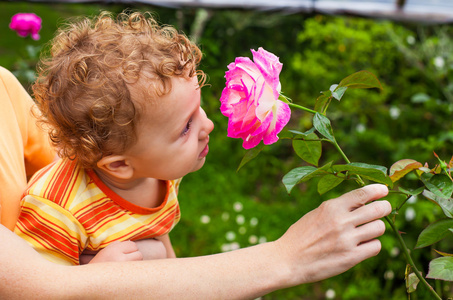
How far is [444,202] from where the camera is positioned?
0.87m

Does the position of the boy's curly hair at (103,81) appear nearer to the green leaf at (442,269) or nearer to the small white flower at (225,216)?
the green leaf at (442,269)

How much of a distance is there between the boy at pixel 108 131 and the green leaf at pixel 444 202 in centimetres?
49

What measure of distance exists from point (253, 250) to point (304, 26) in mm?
2934

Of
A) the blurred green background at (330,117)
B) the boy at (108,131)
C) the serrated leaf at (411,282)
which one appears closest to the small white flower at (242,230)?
the blurred green background at (330,117)

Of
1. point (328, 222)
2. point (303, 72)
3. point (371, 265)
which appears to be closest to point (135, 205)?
point (328, 222)

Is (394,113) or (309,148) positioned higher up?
(309,148)

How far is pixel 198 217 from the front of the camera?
2803 mm

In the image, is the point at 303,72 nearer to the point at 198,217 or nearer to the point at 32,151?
the point at 198,217

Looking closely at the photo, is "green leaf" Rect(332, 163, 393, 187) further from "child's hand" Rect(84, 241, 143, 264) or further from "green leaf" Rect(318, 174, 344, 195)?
"child's hand" Rect(84, 241, 143, 264)

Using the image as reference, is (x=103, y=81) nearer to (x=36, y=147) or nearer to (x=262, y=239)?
(x=36, y=147)

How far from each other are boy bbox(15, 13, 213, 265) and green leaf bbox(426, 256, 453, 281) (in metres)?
0.53

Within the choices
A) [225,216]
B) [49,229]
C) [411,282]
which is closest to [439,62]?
[225,216]

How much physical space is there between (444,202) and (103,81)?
68 cm

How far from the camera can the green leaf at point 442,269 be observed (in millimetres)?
809
